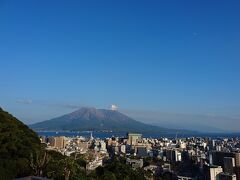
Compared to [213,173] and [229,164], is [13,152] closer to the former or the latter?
[213,173]

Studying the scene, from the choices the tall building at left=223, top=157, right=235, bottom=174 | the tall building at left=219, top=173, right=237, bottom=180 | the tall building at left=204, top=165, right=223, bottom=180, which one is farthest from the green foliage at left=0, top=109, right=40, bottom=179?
the tall building at left=223, top=157, right=235, bottom=174

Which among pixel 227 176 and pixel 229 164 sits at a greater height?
pixel 229 164

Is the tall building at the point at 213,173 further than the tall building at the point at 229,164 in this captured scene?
No

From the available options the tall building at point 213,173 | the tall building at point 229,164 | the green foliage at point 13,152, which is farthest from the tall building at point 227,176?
the green foliage at point 13,152

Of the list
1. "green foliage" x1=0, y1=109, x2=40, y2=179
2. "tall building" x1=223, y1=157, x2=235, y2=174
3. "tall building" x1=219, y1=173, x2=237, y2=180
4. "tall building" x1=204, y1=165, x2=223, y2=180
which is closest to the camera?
"green foliage" x1=0, y1=109, x2=40, y2=179

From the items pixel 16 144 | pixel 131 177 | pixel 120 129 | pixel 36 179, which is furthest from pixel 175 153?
pixel 120 129

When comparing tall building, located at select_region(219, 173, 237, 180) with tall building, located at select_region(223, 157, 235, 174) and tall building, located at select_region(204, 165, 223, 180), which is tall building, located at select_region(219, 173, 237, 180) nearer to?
tall building, located at select_region(204, 165, 223, 180)

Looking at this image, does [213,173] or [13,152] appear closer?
[13,152]

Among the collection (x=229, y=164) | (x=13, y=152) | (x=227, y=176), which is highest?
(x=13, y=152)

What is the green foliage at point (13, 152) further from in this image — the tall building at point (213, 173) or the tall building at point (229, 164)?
the tall building at point (229, 164)

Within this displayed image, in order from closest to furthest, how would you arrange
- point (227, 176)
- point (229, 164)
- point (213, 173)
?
point (227, 176), point (213, 173), point (229, 164)

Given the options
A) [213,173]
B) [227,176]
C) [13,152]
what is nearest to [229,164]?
[213,173]

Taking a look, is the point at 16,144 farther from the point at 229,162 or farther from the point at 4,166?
the point at 229,162

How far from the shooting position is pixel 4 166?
58.6ft
